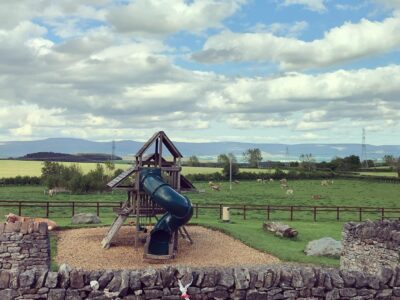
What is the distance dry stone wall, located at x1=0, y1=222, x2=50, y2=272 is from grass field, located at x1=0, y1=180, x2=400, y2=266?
8714mm

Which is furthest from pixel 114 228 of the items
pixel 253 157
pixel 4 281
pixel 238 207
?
pixel 253 157

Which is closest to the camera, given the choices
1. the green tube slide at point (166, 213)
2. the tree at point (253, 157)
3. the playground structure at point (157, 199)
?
the green tube slide at point (166, 213)

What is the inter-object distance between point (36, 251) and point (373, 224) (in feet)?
35.5

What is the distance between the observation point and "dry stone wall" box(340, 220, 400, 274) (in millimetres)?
13961

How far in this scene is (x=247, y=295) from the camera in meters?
7.76

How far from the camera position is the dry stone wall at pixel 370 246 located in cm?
1396

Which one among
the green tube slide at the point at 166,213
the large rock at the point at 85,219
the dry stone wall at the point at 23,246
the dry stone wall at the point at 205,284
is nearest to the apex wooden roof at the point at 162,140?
the green tube slide at the point at 166,213

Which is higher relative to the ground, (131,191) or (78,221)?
(131,191)

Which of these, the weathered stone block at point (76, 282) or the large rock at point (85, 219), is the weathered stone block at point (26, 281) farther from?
the large rock at point (85, 219)

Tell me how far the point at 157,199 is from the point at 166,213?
807 millimetres

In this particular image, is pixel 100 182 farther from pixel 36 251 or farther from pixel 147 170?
pixel 36 251

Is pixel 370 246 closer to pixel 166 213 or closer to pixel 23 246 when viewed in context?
pixel 166 213

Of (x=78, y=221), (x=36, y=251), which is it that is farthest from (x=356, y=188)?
A: (x=36, y=251)

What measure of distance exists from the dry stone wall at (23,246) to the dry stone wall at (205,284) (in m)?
8.87
